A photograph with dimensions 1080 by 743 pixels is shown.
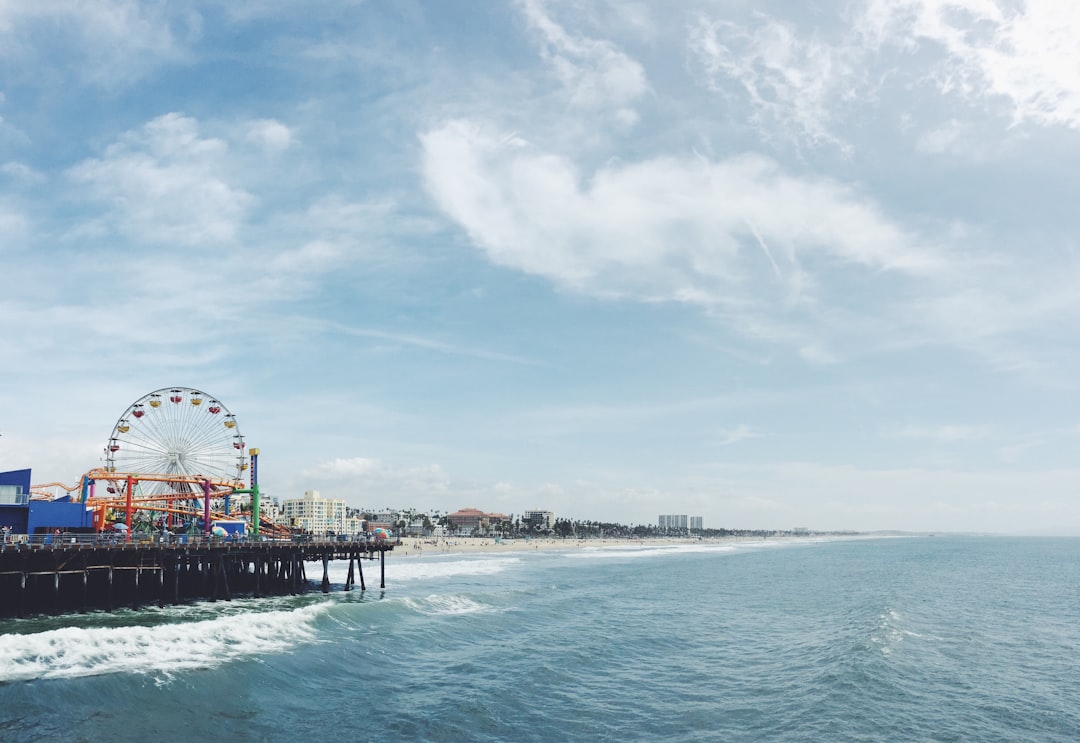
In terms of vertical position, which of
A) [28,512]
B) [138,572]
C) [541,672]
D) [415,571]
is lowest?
[415,571]

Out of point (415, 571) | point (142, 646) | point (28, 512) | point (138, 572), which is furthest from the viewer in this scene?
point (415, 571)

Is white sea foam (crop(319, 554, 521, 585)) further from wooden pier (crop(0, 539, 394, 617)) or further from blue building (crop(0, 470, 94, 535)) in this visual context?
blue building (crop(0, 470, 94, 535))

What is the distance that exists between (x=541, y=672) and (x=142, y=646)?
19.4m

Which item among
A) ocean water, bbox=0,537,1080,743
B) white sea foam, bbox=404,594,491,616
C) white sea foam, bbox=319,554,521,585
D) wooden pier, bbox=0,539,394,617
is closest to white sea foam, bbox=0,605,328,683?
ocean water, bbox=0,537,1080,743

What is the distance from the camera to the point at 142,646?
3469 centimetres

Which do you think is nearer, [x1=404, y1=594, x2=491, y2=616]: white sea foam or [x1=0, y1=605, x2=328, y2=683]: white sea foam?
[x1=0, y1=605, x2=328, y2=683]: white sea foam

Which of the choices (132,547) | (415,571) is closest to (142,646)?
(132,547)

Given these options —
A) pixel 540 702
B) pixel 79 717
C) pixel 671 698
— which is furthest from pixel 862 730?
pixel 79 717

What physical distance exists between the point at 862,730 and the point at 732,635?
20.0 metres

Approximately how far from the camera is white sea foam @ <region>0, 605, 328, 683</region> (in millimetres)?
30172

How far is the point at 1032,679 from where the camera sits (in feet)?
108

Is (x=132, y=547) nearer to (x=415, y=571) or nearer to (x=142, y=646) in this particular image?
(x=142, y=646)

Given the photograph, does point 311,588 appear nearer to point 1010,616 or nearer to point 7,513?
point 7,513

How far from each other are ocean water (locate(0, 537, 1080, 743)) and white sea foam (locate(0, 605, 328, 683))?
0.16 metres
